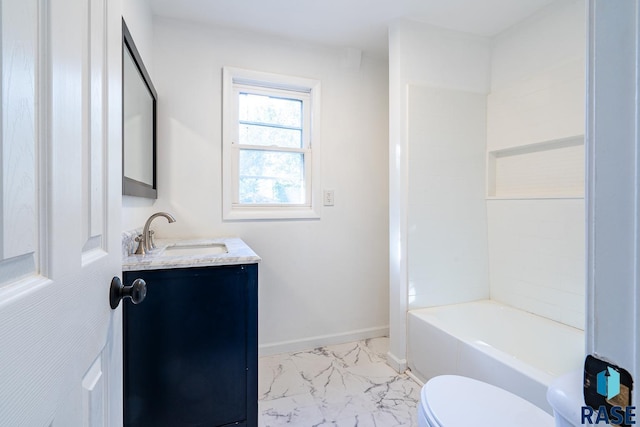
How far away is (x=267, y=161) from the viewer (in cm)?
229

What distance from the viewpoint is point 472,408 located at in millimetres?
983

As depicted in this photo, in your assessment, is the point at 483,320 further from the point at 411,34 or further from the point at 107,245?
the point at 107,245

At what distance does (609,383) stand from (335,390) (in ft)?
5.62

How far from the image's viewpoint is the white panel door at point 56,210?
31 centimetres

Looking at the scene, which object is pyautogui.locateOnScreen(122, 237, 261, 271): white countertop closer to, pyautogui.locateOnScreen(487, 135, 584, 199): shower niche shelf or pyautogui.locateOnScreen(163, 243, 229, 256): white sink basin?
pyautogui.locateOnScreen(163, 243, 229, 256): white sink basin

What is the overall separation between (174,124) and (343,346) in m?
2.08

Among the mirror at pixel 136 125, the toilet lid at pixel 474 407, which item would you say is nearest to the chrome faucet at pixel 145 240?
the mirror at pixel 136 125

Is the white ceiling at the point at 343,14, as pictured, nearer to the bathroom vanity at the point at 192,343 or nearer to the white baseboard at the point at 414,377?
the bathroom vanity at the point at 192,343

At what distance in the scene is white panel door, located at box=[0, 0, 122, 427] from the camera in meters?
0.31

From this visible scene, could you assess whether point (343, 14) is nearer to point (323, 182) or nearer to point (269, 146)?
point (269, 146)

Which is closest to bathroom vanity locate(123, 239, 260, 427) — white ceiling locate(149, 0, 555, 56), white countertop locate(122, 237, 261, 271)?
white countertop locate(122, 237, 261, 271)

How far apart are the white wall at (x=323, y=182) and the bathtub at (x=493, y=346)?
2.13 feet

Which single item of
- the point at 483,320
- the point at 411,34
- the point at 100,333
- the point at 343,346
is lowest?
the point at 343,346

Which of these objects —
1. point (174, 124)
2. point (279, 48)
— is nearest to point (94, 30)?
point (174, 124)
